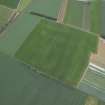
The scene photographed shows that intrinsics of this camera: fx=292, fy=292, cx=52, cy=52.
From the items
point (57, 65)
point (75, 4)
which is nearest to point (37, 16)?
point (75, 4)

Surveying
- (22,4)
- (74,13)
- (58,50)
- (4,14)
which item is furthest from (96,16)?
(4,14)

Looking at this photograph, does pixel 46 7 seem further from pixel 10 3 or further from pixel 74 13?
pixel 10 3

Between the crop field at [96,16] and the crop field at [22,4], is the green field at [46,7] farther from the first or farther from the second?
the crop field at [96,16]

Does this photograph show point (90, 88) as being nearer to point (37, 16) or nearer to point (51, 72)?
point (51, 72)

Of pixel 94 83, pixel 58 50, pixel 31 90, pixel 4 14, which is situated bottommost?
pixel 94 83

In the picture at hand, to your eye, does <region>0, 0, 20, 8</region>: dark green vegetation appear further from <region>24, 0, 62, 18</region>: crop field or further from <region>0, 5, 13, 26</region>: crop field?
<region>24, 0, 62, 18</region>: crop field

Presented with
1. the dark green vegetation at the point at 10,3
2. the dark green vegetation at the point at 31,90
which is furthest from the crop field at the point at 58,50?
the dark green vegetation at the point at 10,3

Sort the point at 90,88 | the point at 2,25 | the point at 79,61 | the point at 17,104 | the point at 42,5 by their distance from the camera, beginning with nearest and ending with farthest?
the point at 17,104, the point at 90,88, the point at 79,61, the point at 2,25, the point at 42,5
